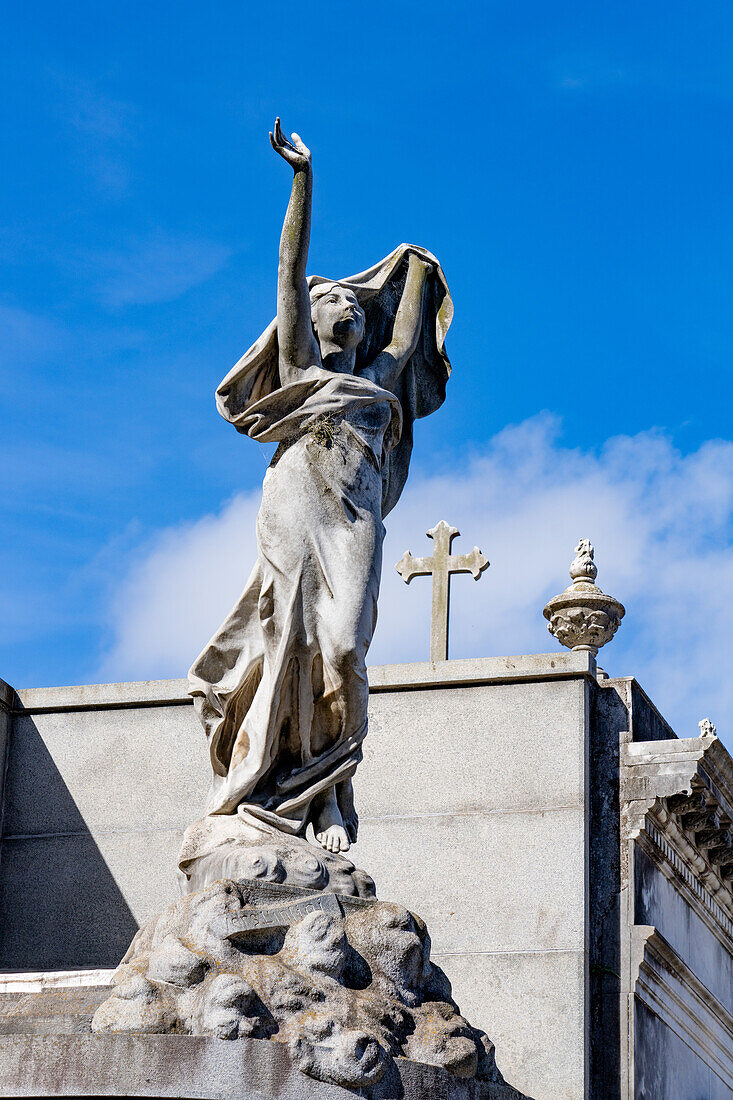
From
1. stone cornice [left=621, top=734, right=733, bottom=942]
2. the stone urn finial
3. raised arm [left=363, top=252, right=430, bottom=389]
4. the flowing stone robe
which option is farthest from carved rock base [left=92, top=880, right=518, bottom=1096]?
A: the stone urn finial

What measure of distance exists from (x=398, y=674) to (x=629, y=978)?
2.18 metres

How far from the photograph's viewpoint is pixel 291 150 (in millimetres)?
7871

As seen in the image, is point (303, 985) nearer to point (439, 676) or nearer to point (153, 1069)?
point (153, 1069)

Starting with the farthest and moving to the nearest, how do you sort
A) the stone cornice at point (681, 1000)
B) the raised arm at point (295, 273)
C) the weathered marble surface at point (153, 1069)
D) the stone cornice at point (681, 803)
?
the stone cornice at point (681, 803) → the stone cornice at point (681, 1000) → the raised arm at point (295, 273) → the weathered marble surface at point (153, 1069)

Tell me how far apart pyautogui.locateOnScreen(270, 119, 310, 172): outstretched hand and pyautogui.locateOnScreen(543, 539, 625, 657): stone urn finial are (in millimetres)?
4222

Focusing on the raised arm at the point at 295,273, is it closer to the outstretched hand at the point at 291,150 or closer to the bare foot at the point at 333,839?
the outstretched hand at the point at 291,150

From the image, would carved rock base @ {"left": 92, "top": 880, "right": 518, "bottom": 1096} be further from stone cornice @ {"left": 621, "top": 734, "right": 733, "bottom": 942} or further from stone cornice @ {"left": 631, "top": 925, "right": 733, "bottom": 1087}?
stone cornice @ {"left": 621, "top": 734, "right": 733, "bottom": 942}

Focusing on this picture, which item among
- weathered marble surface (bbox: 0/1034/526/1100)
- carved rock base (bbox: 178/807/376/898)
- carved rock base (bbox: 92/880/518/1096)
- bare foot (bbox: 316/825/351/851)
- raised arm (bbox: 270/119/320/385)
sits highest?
raised arm (bbox: 270/119/320/385)

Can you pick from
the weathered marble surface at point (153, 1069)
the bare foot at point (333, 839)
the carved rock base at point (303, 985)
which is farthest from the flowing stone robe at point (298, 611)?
the weathered marble surface at point (153, 1069)

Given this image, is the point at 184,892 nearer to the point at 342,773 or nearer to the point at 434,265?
the point at 342,773

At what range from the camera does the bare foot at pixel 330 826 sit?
7625 mm

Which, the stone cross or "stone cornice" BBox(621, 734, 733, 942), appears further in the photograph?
the stone cross

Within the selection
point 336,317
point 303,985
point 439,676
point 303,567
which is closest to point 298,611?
point 303,567

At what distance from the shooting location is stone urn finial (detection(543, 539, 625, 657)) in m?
11.3
